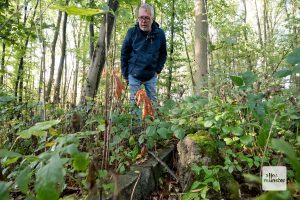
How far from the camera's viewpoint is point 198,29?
326 inches

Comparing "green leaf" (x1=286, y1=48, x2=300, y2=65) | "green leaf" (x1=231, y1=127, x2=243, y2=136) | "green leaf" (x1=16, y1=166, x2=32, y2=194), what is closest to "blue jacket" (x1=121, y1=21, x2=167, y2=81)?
"green leaf" (x1=231, y1=127, x2=243, y2=136)

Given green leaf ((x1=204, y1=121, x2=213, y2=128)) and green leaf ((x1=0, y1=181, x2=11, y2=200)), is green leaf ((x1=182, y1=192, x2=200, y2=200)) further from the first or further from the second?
green leaf ((x1=0, y1=181, x2=11, y2=200))

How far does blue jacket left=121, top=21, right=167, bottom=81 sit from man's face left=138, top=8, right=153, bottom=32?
0.09 metres

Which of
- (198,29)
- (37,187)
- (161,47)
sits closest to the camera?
(37,187)

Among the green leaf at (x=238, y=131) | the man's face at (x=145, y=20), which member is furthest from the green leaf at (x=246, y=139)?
the man's face at (x=145, y=20)

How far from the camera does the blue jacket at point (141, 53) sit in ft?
13.1

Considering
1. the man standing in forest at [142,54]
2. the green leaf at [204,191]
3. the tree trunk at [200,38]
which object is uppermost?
the tree trunk at [200,38]

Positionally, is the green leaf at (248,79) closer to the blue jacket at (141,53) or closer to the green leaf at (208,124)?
the green leaf at (208,124)

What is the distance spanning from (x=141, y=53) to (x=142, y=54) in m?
0.02

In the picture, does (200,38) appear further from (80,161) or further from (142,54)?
(80,161)

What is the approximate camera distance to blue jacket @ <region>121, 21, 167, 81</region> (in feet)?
13.1

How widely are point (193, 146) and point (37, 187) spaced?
1.68 meters

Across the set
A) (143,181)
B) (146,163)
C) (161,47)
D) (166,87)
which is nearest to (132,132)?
(146,163)

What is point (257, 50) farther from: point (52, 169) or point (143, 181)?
point (52, 169)
